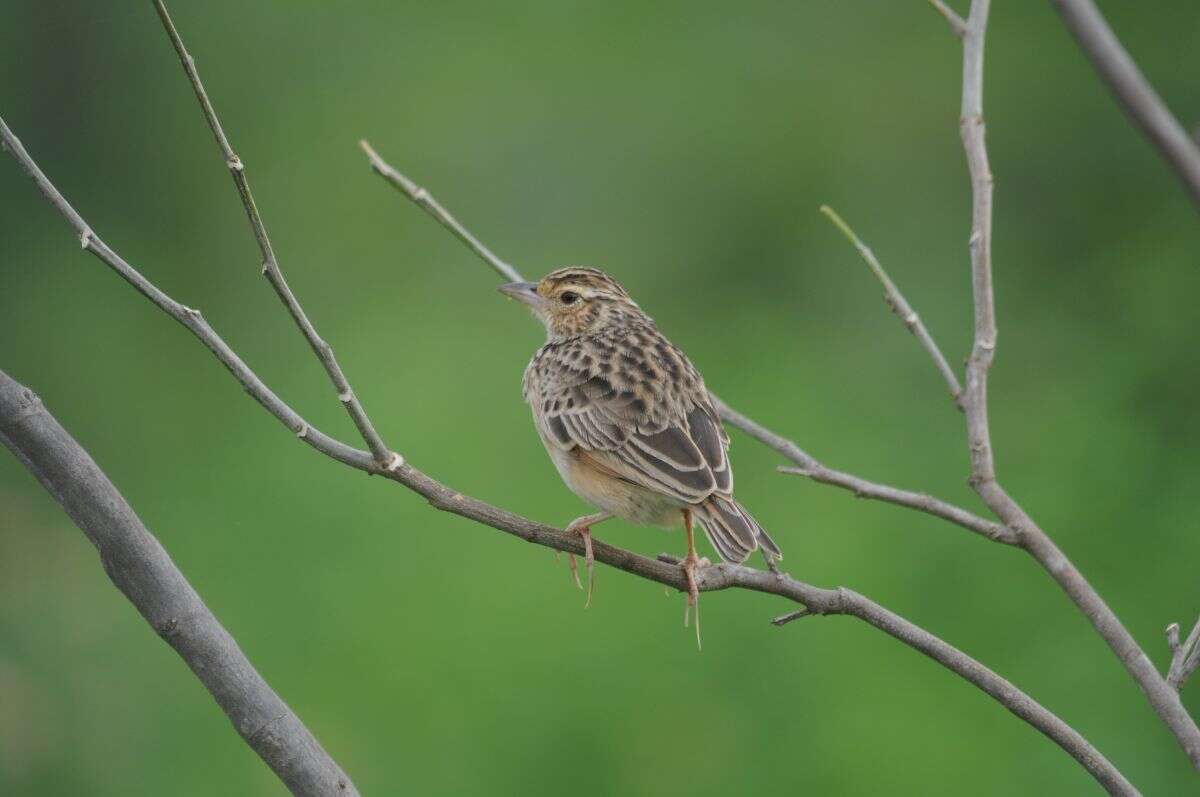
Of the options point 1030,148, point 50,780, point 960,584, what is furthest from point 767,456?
point 50,780

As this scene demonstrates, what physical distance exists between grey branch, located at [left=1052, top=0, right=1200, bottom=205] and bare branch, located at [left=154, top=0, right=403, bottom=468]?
1.44 m

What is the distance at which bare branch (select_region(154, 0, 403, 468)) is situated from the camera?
2523 mm

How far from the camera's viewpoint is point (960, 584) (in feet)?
23.6

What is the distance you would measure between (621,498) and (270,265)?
5.01ft

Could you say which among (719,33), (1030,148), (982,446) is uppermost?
(719,33)

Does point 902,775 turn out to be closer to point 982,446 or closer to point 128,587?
point 982,446

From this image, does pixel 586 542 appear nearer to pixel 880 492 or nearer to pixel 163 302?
pixel 880 492

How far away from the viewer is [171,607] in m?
2.40

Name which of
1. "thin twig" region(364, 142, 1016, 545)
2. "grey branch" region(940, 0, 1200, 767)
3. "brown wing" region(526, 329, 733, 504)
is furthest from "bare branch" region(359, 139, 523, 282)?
"grey branch" region(940, 0, 1200, 767)

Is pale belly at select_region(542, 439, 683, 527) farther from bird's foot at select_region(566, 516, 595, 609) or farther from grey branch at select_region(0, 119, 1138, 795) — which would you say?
grey branch at select_region(0, 119, 1138, 795)

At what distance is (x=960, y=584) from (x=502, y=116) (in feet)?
14.6

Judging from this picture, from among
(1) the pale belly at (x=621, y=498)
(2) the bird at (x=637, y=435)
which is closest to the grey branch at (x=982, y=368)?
(2) the bird at (x=637, y=435)

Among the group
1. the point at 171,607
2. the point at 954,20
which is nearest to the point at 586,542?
the point at 171,607

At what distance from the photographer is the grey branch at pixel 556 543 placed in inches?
104
